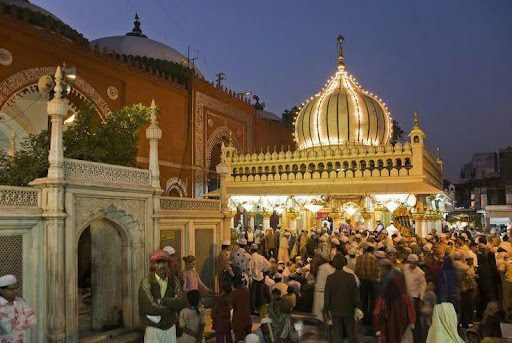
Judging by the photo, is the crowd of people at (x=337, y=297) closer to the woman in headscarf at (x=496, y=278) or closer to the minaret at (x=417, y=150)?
the woman in headscarf at (x=496, y=278)

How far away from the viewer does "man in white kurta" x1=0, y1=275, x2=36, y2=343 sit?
480 centimetres

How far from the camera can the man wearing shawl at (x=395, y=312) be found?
654 centimetres

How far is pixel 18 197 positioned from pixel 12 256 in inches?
31.5

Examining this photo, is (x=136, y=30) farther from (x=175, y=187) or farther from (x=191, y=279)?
(x=191, y=279)

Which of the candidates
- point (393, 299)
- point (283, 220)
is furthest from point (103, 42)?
point (393, 299)

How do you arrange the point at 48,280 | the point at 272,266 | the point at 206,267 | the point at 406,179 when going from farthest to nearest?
the point at 406,179
the point at 272,266
the point at 206,267
the point at 48,280

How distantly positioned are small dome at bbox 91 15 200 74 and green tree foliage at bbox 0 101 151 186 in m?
15.7

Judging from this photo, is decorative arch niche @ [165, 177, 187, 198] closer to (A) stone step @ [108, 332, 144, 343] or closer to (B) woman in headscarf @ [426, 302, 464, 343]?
(A) stone step @ [108, 332, 144, 343]

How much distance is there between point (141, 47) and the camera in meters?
25.4

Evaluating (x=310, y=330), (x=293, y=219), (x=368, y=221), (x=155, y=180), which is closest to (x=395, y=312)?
(x=310, y=330)

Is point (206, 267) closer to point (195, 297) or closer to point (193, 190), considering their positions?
point (195, 297)

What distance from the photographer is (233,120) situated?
2533 centimetres

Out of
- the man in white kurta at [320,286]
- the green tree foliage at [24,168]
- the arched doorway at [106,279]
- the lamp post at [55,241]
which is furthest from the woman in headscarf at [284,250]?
the lamp post at [55,241]

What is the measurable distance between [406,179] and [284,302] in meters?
11.3
